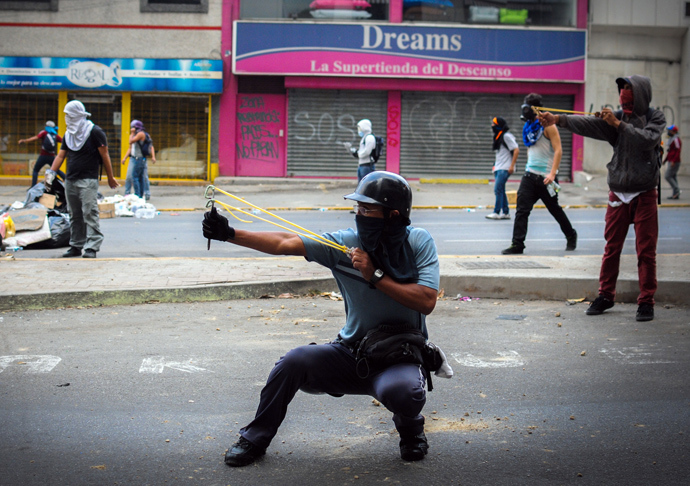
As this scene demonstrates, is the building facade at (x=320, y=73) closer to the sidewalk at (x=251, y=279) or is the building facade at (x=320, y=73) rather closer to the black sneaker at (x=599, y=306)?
the sidewalk at (x=251, y=279)

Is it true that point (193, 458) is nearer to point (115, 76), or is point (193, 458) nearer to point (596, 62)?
point (115, 76)

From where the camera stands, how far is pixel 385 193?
3570mm

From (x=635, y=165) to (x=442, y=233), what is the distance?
6.22 meters

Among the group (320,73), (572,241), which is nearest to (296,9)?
(320,73)

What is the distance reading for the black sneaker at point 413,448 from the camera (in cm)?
372

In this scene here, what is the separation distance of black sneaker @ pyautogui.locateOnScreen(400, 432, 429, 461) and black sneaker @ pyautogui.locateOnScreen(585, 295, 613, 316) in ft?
11.7

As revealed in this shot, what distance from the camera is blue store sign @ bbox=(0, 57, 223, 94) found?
71.3 feet

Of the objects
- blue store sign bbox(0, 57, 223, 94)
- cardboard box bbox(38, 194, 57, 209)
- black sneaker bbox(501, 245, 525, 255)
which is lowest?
black sneaker bbox(501, 245, 525, 255)

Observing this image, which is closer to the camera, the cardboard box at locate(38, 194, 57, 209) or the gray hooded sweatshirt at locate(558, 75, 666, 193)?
the gray hooded sweatshirt at locate(558, 75, 666, 193)

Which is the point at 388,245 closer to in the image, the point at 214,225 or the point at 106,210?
the point at 214,225

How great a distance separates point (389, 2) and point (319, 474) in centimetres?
2023

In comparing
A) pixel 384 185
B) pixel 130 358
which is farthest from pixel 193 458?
pixel 130 358

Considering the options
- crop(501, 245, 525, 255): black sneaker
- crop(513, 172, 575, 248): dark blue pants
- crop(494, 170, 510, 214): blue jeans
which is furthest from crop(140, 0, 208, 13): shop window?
crop(501, 245, 525, 255): black sneaker

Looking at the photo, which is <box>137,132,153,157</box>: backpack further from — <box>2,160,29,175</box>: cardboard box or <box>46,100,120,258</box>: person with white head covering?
<box>2,160,29,175</box>: cardboard box
